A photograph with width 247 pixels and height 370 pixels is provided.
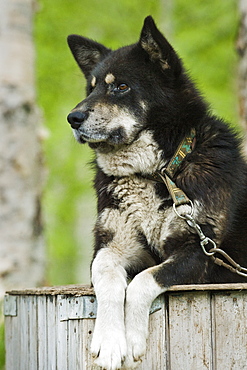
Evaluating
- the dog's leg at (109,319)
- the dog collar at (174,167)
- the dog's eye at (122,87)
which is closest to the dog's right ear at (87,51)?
the dog's eye at (122,87)

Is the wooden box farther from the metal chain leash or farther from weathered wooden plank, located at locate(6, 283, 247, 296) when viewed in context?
the metal chain leash

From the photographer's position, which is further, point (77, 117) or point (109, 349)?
point (77, 117)

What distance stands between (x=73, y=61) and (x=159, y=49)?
7851mm

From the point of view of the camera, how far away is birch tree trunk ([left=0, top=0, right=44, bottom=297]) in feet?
18.2

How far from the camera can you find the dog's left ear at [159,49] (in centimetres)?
319

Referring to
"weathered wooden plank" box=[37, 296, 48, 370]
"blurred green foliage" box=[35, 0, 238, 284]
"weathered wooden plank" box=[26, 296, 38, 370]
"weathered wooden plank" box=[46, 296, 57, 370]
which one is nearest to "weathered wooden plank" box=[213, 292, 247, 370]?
"weathered wooden plank" box=[46, 296, 57, 370]

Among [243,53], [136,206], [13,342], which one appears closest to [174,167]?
[136,206]

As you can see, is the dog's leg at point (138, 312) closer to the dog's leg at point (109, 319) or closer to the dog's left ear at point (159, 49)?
the dog's leg at point (109, 319)

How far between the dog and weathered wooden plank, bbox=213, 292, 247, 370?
28 centimetres

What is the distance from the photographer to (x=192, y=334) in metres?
2.58

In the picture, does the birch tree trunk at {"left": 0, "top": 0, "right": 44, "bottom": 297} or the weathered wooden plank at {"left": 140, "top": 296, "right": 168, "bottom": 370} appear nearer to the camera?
the weathered wooden plank at {"left": 140, "top": 296, "right": 168, "bottom": 370}

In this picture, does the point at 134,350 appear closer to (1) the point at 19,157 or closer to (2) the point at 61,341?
(2) the point at 61,341

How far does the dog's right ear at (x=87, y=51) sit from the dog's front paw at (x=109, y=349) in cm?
209

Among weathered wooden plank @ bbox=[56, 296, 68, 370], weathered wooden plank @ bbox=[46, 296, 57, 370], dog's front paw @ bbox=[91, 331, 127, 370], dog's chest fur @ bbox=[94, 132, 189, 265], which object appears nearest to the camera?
dog's front paw @ bbox=[91, 331, 127, 370]
